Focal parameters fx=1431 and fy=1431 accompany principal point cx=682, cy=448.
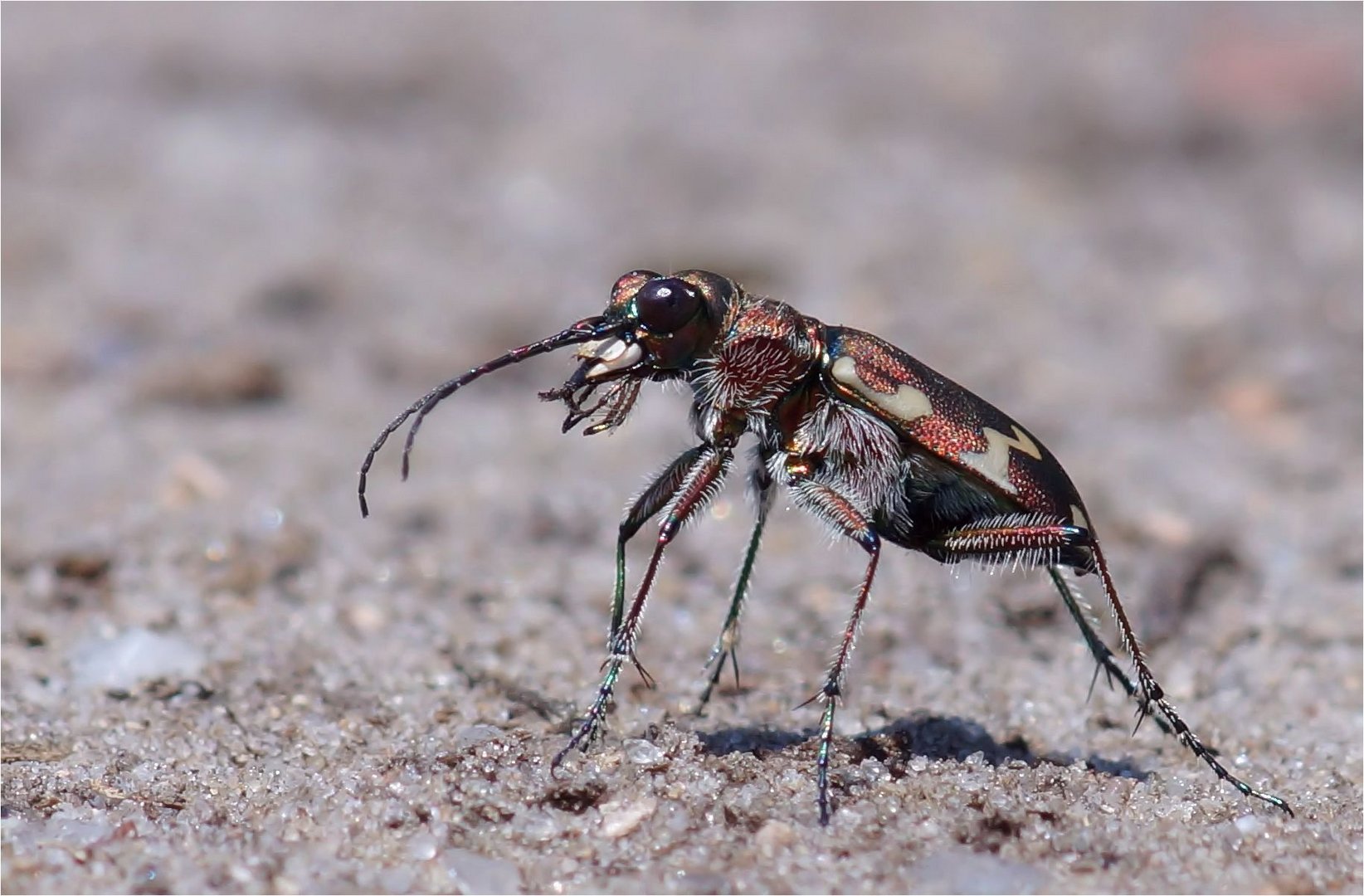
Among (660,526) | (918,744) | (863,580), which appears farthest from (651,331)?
(918,744)

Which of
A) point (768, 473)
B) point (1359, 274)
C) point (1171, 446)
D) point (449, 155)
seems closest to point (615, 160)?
point (449, 155)

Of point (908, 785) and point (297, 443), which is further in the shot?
point (297, 443)

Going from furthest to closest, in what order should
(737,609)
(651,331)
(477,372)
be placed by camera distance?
(737,609)
(651,331)
(477,372)

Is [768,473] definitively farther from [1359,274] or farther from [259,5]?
[259,5]

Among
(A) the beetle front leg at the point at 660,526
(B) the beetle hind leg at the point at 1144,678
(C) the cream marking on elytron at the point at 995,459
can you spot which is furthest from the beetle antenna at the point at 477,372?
(B) the beetle hind leg at the point at 1144,678

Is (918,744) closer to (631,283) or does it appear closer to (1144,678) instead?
(1144,678)
